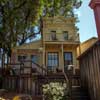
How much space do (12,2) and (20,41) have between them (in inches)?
269

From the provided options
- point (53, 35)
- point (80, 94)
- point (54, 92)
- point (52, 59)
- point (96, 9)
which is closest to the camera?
point (96, 9)

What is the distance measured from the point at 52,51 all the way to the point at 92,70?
11392 mm

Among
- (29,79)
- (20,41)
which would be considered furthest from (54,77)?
(20,41)

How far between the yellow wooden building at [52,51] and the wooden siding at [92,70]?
838 cm

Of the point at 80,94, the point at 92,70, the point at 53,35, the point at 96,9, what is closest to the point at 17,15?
the point at 53,35

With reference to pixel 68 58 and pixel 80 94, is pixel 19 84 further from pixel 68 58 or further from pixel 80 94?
pixel 68 58

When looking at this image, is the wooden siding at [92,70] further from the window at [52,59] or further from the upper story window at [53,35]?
the upper story window at [53,35]

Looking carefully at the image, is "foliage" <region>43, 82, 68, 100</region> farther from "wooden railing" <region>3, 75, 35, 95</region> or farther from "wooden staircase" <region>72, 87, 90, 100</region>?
"wooden railing" <region>3, 75, 35, 95</region>

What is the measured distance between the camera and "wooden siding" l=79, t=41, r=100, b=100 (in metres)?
10.8

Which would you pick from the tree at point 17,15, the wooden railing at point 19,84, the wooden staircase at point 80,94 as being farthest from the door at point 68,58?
the wooden staircase at point 80,94

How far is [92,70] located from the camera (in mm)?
11734

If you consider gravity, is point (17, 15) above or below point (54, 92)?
above

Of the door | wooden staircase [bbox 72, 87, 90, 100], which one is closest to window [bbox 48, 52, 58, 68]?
the door

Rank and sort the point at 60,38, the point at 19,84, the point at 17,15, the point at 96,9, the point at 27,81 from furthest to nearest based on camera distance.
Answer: the point at 60,38 → the point at 17,15 → the point at 19,84 → the point at 27,81 → the point at 96,9
